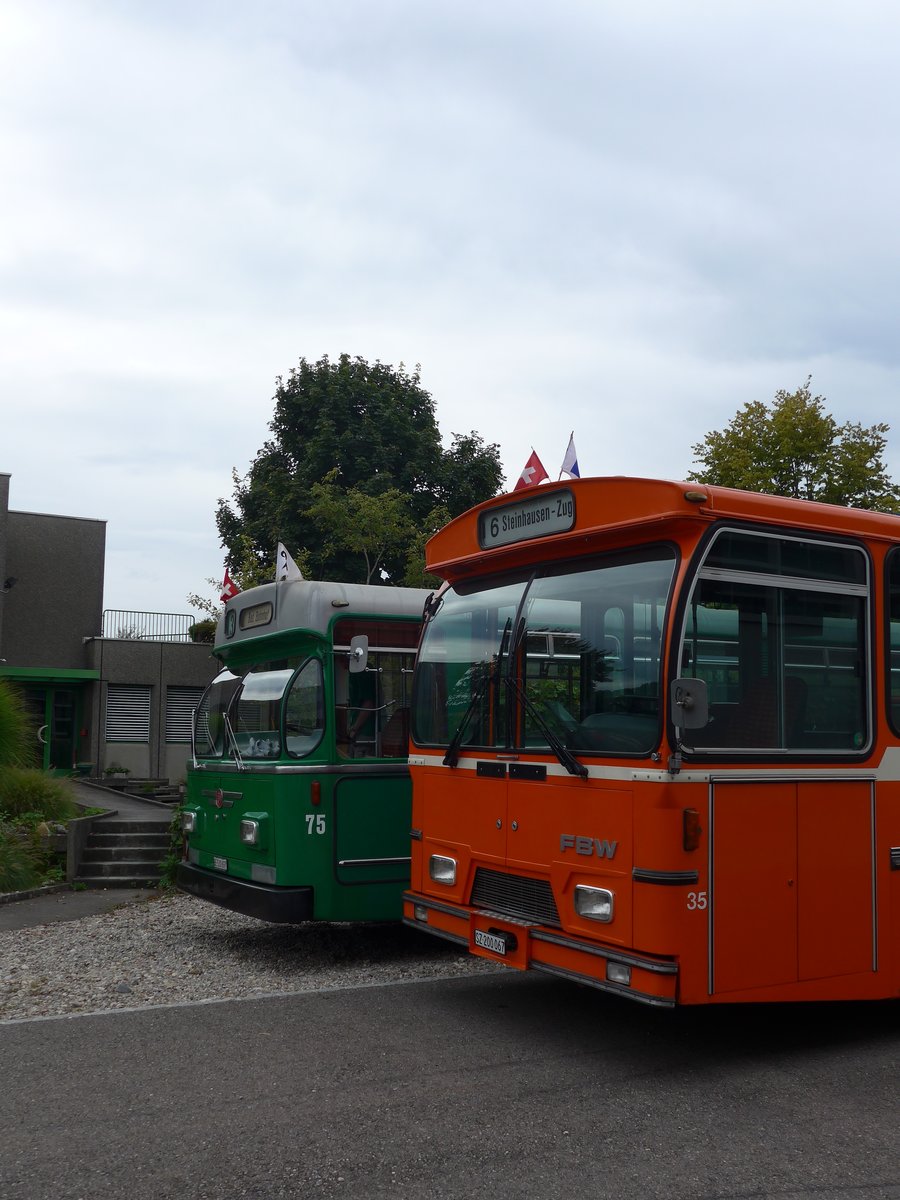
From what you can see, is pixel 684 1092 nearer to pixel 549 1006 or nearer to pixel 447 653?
pixel 549 1006

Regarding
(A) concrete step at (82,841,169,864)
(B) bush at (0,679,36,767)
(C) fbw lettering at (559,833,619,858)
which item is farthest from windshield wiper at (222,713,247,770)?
(B) bush at (0,679,36,767)

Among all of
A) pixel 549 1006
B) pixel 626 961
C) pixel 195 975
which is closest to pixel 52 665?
pixel 195 975

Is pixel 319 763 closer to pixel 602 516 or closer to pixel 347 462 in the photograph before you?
pixel 602 516

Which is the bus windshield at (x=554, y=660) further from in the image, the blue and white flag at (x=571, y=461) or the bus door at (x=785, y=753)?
the blue and white flag at (x=571, y=461)

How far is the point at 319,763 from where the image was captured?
852 cm

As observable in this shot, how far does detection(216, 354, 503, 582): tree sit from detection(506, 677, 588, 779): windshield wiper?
21510 mm

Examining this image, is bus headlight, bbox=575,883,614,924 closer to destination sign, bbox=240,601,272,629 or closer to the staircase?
destination sign, bbox=240,601,272,629

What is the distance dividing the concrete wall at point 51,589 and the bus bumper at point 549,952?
2192cm

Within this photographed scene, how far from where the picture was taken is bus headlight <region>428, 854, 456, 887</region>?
704 cm

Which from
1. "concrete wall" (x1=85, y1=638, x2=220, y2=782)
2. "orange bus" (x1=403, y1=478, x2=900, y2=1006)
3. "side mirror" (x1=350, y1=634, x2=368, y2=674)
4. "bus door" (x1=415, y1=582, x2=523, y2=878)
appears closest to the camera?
"orange bus" (x1=403, y1=478, x2=900, y2=1006)

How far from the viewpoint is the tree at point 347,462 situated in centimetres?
2955

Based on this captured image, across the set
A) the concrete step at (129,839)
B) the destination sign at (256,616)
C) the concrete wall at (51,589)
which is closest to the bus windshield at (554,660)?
the destination sign at (256,616)

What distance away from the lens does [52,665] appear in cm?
2730

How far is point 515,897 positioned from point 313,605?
10.0ft
